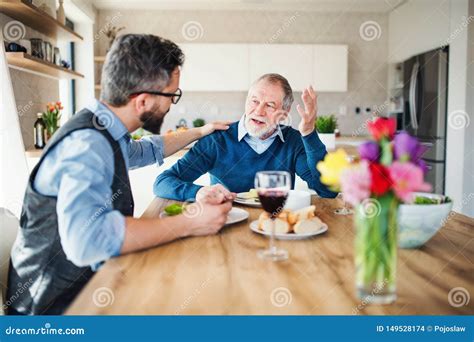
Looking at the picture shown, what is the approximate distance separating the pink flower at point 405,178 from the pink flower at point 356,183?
0.03m

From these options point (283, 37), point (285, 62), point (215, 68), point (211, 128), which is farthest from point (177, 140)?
point (283, 37)

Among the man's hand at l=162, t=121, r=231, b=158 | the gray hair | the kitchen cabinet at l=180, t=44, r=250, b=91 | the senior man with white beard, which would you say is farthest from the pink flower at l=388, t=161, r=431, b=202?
the kitchen cabinet at l=180, t=44, r=250, b=91

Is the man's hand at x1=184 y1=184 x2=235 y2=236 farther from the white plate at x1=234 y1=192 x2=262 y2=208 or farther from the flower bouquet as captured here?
the flower bouquet

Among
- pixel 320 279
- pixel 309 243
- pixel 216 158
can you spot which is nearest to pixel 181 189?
pixel 216 158

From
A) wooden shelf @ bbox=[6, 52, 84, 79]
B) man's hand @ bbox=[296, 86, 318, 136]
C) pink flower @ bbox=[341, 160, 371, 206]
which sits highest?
wooden shelf @ bbox=[6, 52, 84, 79]

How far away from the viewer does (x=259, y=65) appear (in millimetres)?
4727

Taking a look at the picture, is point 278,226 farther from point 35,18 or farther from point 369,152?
point 35,18

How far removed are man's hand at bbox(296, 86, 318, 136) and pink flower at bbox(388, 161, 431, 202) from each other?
27.1 inches

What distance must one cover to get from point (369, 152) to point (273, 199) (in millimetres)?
324

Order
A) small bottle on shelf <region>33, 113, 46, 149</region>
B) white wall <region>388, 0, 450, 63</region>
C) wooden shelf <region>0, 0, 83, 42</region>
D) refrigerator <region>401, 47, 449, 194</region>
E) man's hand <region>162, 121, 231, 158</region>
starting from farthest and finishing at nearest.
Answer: white wall <region>388, 0, 450, 63</region>, refrigerator <region>401, 47, 449, 194</region>, small bottle on shelf <region>33, 113, 46, 149</region>, wooden shelf <region>0, 0, 83, 42</region>, man's hand <region>162, 121, 231, 158</region>

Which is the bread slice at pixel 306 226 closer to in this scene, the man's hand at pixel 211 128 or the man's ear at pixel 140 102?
the man's ear at pixel 140 102

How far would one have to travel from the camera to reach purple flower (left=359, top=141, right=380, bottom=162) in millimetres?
587
